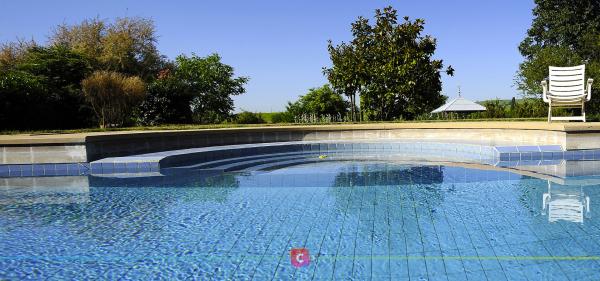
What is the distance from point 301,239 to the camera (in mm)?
3836

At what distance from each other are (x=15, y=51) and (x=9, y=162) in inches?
695

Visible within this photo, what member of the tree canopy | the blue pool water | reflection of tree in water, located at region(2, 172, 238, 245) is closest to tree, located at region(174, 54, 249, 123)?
the tree canopy

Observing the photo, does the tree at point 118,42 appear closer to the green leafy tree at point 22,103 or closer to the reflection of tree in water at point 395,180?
the green leafy tree at point 22,103

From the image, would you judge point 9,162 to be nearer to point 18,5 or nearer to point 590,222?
point 590,222

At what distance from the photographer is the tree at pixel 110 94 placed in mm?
14805

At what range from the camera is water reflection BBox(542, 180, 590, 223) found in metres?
4.22

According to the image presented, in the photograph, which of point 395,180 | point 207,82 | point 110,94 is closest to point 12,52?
point 207,82

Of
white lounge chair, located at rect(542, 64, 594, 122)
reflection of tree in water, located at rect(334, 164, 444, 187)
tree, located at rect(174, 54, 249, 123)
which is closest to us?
reflection of tree in water, located at rect(334, 164, 444, 187)

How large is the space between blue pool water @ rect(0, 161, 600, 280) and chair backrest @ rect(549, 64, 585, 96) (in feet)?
16.4

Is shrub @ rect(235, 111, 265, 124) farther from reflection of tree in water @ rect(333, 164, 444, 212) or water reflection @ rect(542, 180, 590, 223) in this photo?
water reflection @ rect(542, 180, 590, 223)

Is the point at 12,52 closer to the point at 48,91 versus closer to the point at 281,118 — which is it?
the point at 48,91

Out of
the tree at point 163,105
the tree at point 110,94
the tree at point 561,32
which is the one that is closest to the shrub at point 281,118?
the tree at point 163,105

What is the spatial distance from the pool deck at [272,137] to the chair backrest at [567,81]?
157 cm

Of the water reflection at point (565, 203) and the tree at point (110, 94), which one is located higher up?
the tree at point (110, 94)
